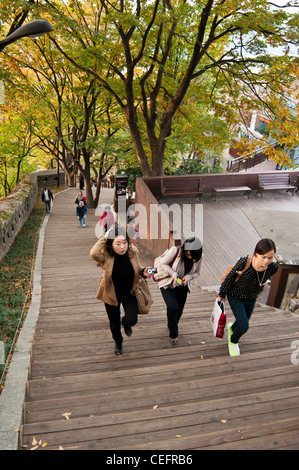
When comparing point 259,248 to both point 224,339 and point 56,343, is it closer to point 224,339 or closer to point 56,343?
point 224,339

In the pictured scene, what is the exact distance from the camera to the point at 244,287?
13.3 feet

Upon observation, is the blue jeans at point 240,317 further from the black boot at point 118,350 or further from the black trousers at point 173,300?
the black boot at point 118,350

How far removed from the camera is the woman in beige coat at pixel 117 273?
147 inches

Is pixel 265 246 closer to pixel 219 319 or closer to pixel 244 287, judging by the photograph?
pixel 244 287

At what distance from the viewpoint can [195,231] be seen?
1074 cm

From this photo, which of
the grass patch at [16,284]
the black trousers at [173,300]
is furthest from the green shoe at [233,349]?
the grass patch at [16,284]

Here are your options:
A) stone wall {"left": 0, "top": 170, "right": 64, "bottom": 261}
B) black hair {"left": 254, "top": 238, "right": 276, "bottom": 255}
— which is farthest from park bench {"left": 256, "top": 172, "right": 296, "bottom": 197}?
black hair {"left": 254, "top": 238, "right": 276, "bottom": 255}

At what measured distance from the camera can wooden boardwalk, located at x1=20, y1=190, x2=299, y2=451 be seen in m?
2.77

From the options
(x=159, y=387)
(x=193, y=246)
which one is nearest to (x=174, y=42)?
(x=193, y=246)

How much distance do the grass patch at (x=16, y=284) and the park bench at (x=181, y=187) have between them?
497 centimetres

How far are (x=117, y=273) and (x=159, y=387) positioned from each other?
129 centimetres

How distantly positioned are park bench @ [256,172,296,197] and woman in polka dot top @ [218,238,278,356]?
32.9 feet

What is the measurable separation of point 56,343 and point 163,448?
238 centimetres
